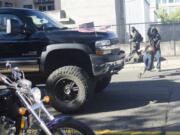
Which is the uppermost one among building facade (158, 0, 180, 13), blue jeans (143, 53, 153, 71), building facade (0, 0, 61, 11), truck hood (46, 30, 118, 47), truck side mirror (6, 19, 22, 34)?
building facade (158, 0, 180, 13)

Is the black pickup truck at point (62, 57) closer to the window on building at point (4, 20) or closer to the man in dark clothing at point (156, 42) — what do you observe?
the window on building at point (4, 20)

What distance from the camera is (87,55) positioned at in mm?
9234

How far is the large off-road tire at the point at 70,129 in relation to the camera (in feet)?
17.0

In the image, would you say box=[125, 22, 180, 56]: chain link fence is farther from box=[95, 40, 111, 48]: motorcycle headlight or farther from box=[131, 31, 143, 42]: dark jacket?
box=[95, 40, 111, 48]: motorcycle headlight

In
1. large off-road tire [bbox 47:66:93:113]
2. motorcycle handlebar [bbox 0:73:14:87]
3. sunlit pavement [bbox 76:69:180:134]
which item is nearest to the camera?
motorcycle handlebar [bbox 0:73:14:87]

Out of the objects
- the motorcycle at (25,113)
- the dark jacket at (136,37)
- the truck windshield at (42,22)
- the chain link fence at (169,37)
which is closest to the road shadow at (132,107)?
the truck windshield at (42,22)

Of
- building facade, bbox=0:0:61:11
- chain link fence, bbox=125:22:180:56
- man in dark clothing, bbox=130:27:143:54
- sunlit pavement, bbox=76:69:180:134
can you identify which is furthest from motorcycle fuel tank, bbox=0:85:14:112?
building facade, bbox=0:0:61:11

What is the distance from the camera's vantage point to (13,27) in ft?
30.5

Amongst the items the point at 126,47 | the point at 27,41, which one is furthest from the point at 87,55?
the point at 126,47

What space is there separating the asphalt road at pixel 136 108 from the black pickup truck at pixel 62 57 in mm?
491

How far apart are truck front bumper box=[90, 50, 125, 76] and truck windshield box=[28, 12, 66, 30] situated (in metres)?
1.22

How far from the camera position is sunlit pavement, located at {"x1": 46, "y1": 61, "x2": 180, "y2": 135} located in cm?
800

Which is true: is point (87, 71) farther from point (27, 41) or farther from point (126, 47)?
point (126, 47)

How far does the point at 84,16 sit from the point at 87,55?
30329mm
